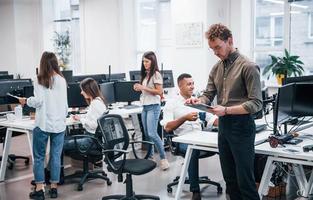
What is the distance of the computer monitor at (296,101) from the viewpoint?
11.1ft

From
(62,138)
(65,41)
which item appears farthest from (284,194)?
(65,41)

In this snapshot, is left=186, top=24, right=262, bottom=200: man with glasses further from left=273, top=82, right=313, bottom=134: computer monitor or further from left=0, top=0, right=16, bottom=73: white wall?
left=0, top=0, right=16, bottom=73: white wall

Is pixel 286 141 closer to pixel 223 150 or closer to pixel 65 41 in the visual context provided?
pixel 223 150

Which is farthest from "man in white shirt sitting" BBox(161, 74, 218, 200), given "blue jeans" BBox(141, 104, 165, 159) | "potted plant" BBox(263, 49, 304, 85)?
"potted plant" BBox(263, 49, 304, 85)

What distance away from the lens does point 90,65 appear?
376 inches

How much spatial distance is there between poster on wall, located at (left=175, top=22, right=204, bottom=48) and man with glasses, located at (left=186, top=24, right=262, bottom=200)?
4.56 meters

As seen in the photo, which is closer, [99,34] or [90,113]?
[90,113]

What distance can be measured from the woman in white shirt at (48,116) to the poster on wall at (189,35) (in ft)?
12.3

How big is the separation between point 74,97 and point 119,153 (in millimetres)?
1836

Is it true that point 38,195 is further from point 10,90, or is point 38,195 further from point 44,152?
point 10,90

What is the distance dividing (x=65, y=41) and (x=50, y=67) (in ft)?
22.2

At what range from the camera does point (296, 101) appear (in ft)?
11.4

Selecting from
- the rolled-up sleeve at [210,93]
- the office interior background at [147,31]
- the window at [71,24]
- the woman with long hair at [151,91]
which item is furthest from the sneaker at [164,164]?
the window at [71,24]

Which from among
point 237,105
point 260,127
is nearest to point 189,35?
point 260,127
